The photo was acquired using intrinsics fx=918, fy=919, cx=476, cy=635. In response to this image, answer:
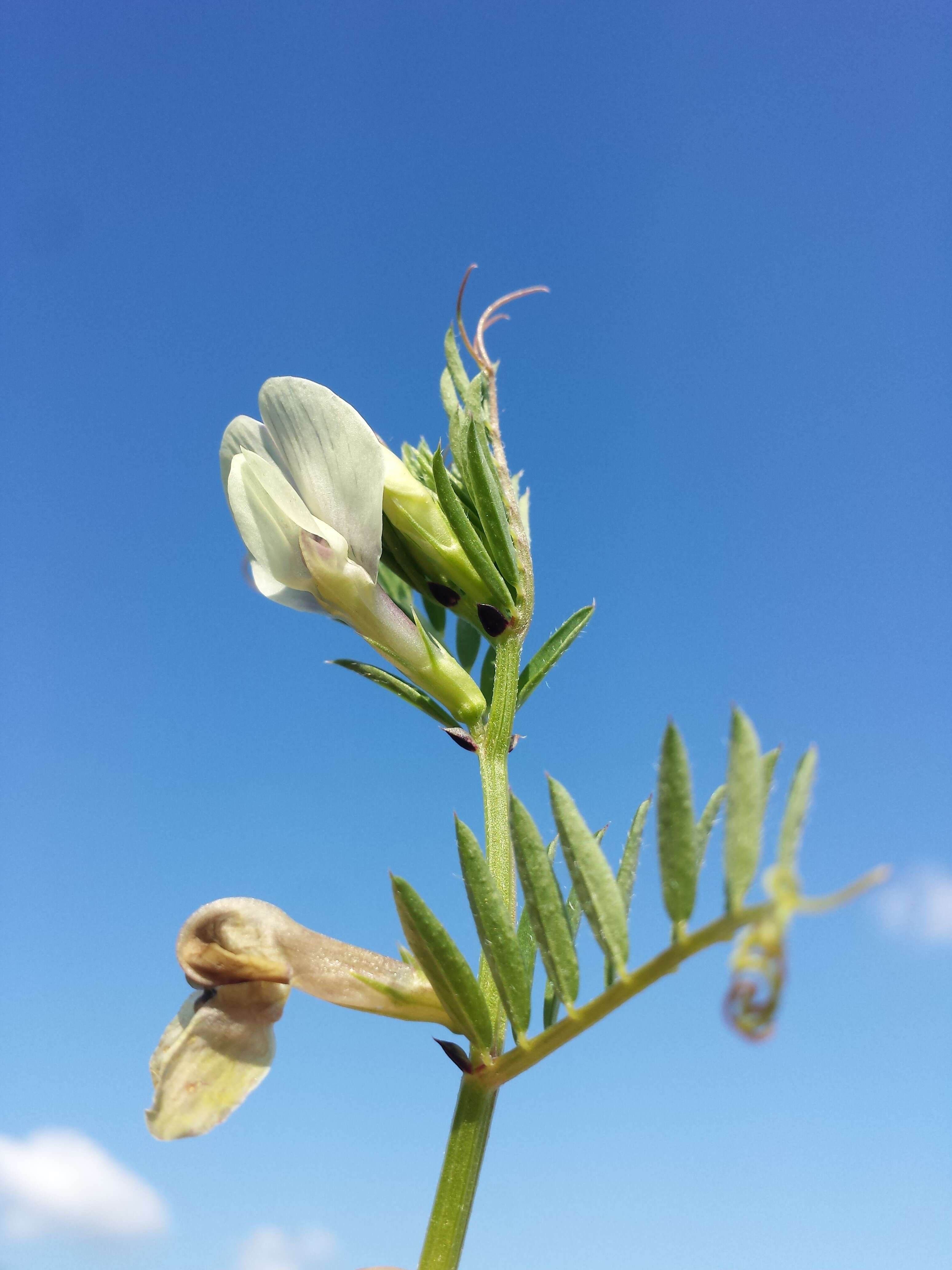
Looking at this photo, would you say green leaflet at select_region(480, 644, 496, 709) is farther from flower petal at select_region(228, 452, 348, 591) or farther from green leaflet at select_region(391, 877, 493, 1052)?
green leaflet at select_region(391, 877, 493, 1052)

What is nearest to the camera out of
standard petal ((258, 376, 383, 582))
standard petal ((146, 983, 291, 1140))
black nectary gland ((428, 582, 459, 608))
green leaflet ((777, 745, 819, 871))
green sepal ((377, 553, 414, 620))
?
green leaflet ((777, 745, 819, 871))

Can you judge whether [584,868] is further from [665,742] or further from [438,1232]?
[438,1232]

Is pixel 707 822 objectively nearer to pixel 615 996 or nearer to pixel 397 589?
pixel 615 996

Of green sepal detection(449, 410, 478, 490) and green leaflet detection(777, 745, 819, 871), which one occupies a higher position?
green sepal detection(449, 410, 478, 490)

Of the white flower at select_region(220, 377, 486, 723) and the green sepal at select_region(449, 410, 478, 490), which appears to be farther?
the green sepal at select_region(449, 410, 478, 490)

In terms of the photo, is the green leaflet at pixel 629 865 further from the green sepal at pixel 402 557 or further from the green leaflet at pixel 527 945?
the green sepal at pixel 402 557

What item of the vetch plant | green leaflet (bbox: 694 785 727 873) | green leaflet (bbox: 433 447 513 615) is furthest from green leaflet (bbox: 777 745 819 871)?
green leaflet (bbox: 433 447 513 615)

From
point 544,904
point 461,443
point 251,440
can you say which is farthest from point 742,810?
point 251,440

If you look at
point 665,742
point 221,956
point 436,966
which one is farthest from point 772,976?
point 221,956
